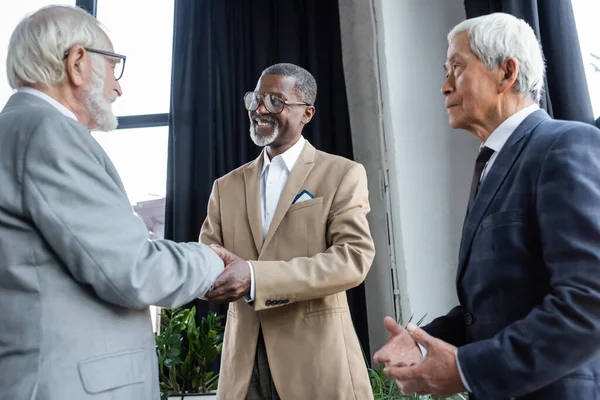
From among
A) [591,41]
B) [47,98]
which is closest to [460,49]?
[47,98]

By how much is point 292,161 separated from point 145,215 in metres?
2.25

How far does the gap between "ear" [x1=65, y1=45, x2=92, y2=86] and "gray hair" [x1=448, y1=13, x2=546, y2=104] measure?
0.95 metres

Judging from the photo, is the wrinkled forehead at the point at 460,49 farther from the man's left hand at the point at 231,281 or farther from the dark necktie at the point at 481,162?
the man's left hand at the point at 231,281

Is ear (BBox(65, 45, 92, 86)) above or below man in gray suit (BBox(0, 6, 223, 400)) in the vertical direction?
above

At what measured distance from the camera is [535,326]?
107cm

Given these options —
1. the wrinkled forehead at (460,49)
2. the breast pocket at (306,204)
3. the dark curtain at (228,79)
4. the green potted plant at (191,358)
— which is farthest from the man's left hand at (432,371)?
the dark curtain at (228,79)

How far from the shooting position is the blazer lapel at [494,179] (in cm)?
127

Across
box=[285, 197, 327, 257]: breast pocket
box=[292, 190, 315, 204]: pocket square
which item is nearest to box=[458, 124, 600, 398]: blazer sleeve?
box=[285, 197, 327, 257]: breast pocket

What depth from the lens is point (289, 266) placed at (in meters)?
1.81

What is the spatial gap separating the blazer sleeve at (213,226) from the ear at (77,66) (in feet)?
2.42

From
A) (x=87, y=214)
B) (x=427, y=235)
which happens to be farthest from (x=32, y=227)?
(x=427, y=235)

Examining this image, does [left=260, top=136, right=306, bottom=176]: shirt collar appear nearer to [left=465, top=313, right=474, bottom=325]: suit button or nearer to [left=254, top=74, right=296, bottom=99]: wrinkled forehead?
[left=254, top=74, right=296, bottom=99]: wrinkled forehead

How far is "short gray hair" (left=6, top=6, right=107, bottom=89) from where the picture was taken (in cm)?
148

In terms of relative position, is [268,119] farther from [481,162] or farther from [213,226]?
[481,162]
